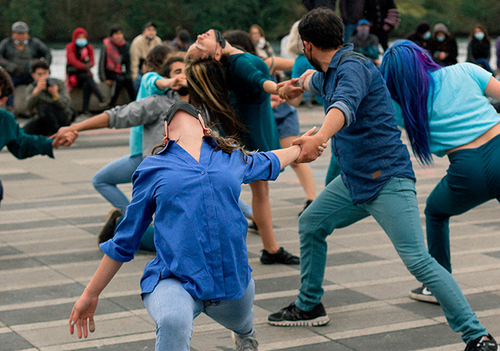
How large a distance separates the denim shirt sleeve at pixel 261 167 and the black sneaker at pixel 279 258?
257cm

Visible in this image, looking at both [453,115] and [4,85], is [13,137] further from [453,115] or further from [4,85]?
[453,115]

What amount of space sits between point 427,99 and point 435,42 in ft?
36.6

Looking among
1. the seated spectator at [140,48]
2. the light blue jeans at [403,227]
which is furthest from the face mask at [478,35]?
the light blue jeans at [403,227]

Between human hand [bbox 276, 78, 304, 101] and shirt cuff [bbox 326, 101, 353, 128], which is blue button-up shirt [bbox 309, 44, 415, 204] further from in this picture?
human hand [bbox 276, 78, 304, 101]

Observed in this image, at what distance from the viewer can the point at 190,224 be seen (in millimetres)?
2865

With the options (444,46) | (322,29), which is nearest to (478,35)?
(444,46)

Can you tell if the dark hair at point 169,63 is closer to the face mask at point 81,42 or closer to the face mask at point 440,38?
the face mask at point 440,38

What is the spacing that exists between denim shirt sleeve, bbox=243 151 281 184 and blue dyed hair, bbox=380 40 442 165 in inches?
51.2

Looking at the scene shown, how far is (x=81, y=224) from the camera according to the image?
7219 mm

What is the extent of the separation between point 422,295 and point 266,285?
110 cm


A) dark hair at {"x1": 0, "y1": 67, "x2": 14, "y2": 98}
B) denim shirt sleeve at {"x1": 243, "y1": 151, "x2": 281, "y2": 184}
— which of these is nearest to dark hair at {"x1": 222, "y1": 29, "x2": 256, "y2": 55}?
dark hair at {"x1": 0, "y1": 67, "x2": 14, "y2": 98}

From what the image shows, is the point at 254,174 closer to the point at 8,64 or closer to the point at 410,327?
the point at 410,327

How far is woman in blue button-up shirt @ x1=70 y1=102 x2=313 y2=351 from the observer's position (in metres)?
2.86

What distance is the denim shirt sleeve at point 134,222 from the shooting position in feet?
9.52
